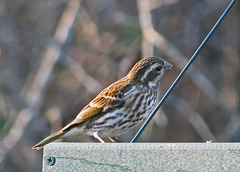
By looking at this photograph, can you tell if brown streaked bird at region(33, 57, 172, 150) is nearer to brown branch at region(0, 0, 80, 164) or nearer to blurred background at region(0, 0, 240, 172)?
blurred background at region(0, 0, 240, 172)

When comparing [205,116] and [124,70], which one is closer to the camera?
[124,70]

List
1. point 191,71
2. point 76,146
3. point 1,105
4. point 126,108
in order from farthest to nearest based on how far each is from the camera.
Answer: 1. point 1,105
2. point 191,71
3. point 126,108
4. point 76,146

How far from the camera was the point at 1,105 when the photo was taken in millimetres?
9586

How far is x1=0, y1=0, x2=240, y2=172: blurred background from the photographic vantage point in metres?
9.09

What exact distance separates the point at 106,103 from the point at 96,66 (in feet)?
13.5

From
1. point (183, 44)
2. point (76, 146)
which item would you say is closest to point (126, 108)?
point (76, 146)

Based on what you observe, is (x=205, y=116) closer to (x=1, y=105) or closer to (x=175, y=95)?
(x=175, y=95)

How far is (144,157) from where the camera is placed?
3295 millimetres

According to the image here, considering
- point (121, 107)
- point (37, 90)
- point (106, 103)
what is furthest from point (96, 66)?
point (121, 107)

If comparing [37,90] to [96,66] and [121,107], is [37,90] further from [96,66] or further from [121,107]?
[121,107]

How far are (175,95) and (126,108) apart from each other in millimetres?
4552

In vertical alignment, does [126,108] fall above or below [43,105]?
below

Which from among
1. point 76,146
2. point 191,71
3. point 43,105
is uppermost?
point 43,105

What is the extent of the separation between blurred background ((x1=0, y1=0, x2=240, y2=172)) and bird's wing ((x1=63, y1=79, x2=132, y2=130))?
353cm
